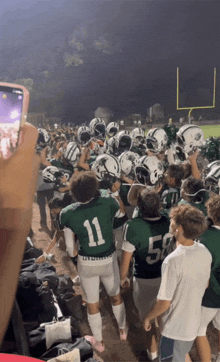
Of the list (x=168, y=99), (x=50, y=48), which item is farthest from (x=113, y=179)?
(x=50, y=48)

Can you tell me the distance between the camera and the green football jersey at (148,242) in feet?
9.32

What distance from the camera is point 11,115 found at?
86 cm

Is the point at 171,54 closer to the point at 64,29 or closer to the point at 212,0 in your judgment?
the point at 212,0

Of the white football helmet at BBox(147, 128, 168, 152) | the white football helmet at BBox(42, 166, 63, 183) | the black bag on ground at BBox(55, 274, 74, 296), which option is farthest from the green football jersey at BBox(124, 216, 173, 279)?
the white football helmet at BBox(147, 128, 168, 152)

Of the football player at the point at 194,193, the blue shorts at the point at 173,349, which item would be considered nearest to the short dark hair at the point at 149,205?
the football player at the point at 194,193

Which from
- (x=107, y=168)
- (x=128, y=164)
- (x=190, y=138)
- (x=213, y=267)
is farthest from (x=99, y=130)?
(x=213, y=267)

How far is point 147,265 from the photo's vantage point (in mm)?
2984

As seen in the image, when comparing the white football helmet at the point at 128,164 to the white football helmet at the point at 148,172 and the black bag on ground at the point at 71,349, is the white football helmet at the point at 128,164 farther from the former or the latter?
the black bag on ground at the point at 71,349

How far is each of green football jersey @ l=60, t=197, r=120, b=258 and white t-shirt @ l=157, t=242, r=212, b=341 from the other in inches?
36.1

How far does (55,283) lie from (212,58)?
42778 mm

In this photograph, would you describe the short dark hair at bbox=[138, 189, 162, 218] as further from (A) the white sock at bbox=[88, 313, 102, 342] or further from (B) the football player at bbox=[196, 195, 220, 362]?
(A) the white sock at bbox=[88, 313, 102, 342]

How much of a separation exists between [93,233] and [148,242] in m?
0.56

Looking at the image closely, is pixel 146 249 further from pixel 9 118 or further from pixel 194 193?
pixel 9 118

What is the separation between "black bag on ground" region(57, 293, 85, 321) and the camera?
10.8 ft
